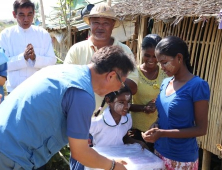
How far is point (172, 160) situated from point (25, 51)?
1.96m

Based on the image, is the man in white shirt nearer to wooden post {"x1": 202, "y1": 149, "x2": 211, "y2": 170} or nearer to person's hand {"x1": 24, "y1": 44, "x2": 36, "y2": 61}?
person's hand {"x1": 24, "y1": 44, "x2": 36, "y2": 61}

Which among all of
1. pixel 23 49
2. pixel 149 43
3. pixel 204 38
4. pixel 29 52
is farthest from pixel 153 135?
pixel 204 38

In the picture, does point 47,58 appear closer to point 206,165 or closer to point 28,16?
point 28,16

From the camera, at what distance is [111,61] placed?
1736 millimetres

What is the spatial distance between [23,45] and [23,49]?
5 cm

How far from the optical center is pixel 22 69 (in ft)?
11.0

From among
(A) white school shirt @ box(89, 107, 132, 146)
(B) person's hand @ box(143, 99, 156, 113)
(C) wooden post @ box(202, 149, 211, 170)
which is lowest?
(C) wooden post @ box(202, 149, 211, 170)

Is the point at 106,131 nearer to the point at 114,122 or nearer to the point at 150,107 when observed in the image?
the point at 114,122

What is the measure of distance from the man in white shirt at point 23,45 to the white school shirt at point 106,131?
119 centimetres

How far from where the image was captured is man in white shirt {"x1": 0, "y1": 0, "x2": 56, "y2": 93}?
331 centimetres

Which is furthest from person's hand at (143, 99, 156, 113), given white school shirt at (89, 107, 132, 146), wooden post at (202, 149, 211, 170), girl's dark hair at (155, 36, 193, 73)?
wooden post at (202, 149, 211, 170)

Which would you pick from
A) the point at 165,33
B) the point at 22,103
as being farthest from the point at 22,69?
the point at 165,33

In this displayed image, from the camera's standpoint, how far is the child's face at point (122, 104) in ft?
8.43

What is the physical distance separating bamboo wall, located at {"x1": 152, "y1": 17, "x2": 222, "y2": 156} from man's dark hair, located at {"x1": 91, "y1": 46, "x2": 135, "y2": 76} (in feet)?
9.26
